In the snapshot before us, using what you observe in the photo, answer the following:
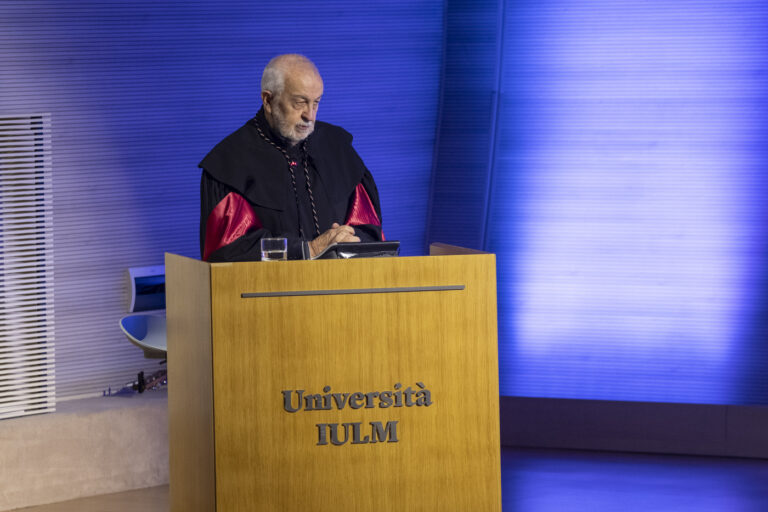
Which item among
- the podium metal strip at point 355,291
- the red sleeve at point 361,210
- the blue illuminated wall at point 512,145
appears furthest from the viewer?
the blue illuminated wall at point 512,145

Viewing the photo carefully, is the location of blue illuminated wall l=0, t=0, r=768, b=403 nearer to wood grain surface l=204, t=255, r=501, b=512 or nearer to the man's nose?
the man's nose

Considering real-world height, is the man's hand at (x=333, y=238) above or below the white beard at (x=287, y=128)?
below

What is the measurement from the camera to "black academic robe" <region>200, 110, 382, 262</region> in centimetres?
290

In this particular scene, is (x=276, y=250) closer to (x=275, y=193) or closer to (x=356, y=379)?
(x=356, y=379)

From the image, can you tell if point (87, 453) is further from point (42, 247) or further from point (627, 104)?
point (627, 104)

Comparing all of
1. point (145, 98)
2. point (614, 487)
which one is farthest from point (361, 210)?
point (145, 98)

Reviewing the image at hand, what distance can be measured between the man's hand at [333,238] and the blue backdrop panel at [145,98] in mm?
2885

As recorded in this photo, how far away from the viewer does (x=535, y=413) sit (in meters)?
5.71

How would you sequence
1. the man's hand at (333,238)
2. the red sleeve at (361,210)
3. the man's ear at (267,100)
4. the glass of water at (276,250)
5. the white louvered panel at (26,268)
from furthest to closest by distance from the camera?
the white louvered panel at (26,268), the red sleeve at (361,210), the man's ear at (267,100), the man's hand at (333,238), the glass of water at (276,250)

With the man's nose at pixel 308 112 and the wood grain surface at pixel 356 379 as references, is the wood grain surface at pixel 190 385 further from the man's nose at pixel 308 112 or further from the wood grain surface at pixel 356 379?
the man's nose at pixel 308 112

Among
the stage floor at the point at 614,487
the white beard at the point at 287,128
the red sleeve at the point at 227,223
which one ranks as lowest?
the stage floor at the point at 614,487

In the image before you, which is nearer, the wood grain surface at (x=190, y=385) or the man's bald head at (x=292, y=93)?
the wood grain surface at (x=190, y=385)

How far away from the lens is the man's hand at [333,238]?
262cm

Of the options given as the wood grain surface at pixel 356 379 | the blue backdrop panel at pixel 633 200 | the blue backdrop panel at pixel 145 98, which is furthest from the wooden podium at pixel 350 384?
the blue backdrop panel at pixel 633 200
